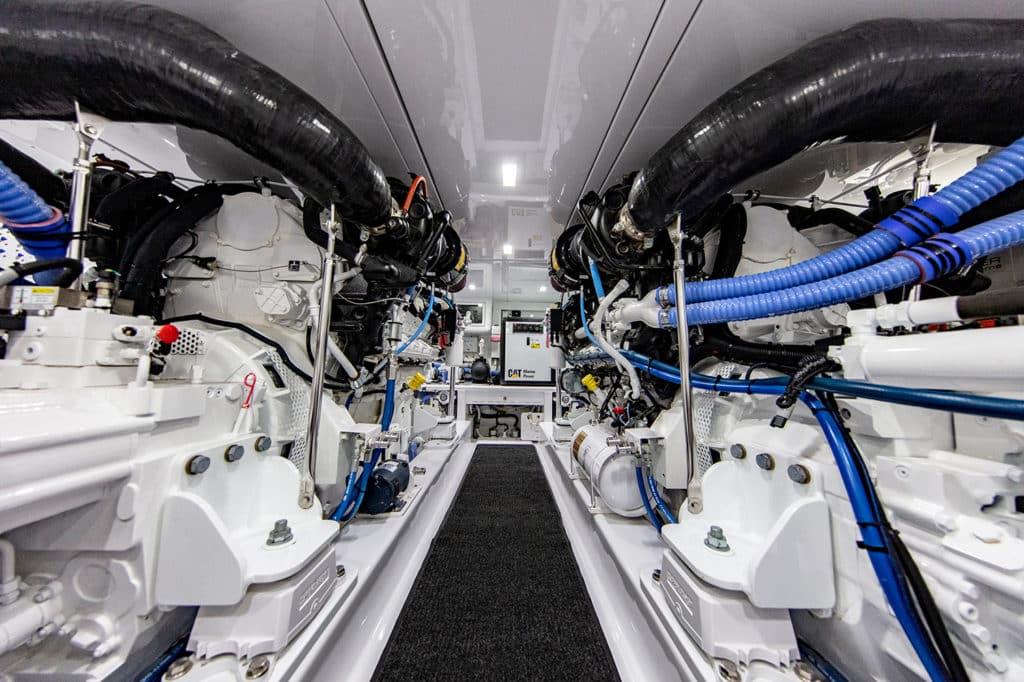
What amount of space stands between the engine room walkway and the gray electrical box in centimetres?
271

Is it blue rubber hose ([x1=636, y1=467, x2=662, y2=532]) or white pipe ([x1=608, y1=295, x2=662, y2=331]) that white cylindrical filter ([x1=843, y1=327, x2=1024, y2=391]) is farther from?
blue rubber hose ([x1=636, y1=467, x2=662, y2=532])

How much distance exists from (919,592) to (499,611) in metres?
1.30

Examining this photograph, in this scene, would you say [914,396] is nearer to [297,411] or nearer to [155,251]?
[297,411]

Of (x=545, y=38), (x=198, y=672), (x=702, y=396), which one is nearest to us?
(x=198, y=672)

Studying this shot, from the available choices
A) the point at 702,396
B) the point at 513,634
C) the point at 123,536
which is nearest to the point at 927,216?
the point at 702,396

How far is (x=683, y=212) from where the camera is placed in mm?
1304

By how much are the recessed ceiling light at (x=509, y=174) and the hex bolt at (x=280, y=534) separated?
2.20 meters

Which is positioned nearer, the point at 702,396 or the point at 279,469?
the point at 279,469

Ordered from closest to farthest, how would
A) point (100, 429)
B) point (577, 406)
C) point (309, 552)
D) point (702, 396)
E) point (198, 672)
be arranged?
point (100, 429) → point (198, 672) → point (309, 552) → point (702, 396) → point (577, 406)

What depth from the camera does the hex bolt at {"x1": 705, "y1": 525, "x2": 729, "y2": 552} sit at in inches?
41.2

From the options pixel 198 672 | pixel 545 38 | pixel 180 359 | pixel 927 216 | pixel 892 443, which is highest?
pixel 545 38

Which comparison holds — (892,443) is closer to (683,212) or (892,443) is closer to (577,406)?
(683,212)

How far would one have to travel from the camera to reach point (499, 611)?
4.45 ft

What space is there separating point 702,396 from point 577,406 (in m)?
2.60
